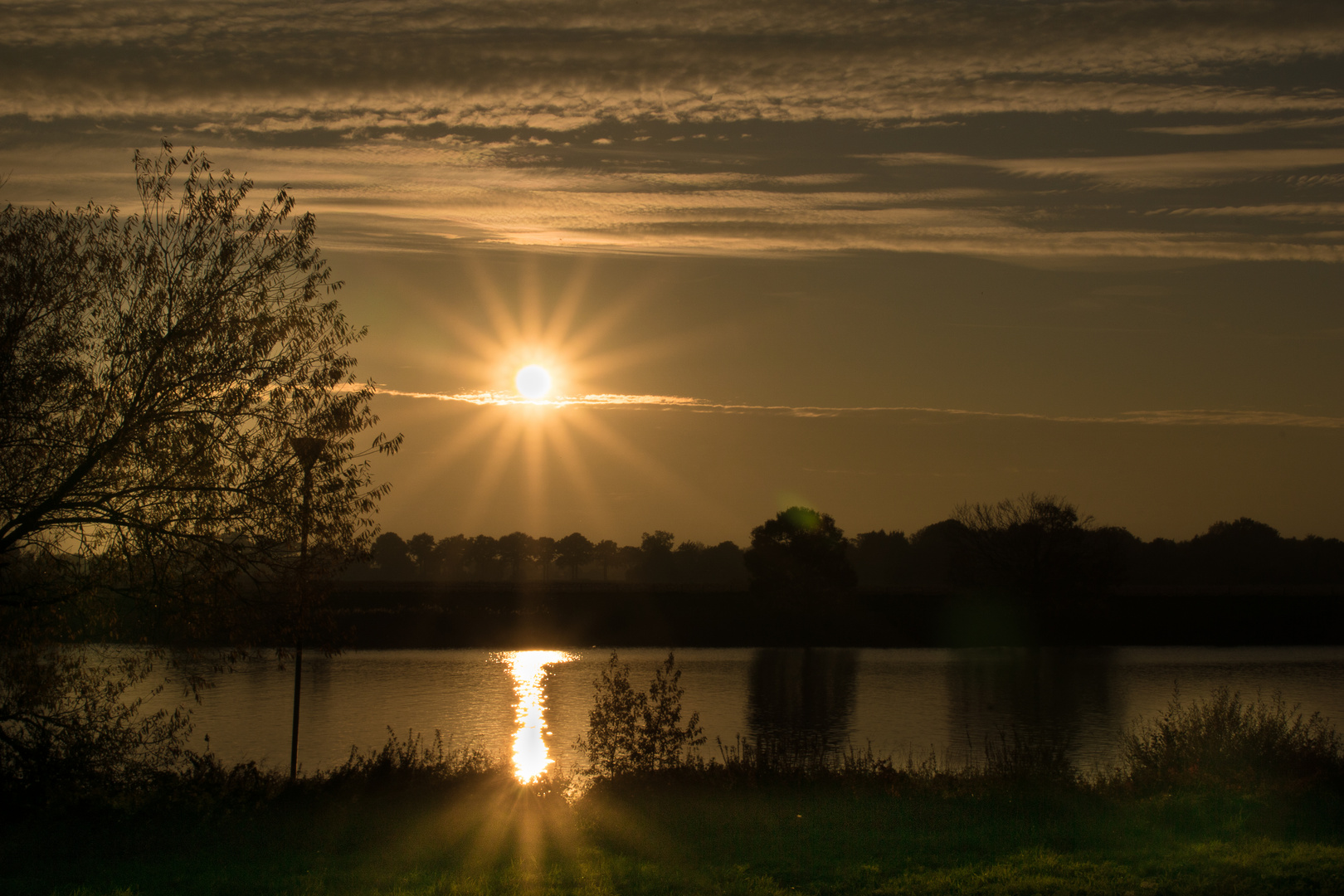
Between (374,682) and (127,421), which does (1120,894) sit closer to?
(127,421)

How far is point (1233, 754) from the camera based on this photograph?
18.2 metres

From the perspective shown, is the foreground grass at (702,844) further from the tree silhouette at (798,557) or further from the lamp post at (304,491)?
the tree silhouette at (798,557)

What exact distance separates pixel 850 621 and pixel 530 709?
4959 centimetres

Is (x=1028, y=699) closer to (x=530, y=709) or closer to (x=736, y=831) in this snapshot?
(x=530, y=709)

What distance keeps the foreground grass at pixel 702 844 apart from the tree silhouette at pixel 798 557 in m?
72.6

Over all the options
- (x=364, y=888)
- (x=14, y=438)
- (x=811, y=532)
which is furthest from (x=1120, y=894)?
(x=811, y=532)

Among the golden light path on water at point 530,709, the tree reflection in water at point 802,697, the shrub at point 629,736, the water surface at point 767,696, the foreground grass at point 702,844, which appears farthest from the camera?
the tree reflection in water at point 802,697

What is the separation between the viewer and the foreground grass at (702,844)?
1130 centimetres

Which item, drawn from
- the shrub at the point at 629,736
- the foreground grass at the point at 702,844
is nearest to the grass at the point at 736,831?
the foreground grass at the point at 702,844

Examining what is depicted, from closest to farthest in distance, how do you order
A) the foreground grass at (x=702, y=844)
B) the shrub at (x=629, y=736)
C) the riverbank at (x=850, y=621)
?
the foreground grass at (x=702, y=844) → the shrub at (x=629, y=736) → the riverbank at (x=850, y=621)

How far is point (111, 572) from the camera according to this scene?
1766 centimetres

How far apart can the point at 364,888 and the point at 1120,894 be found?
25.9 feet

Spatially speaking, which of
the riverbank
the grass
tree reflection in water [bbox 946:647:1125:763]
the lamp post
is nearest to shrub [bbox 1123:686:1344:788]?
the grass

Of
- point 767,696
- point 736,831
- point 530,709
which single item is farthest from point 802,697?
point 736,831
